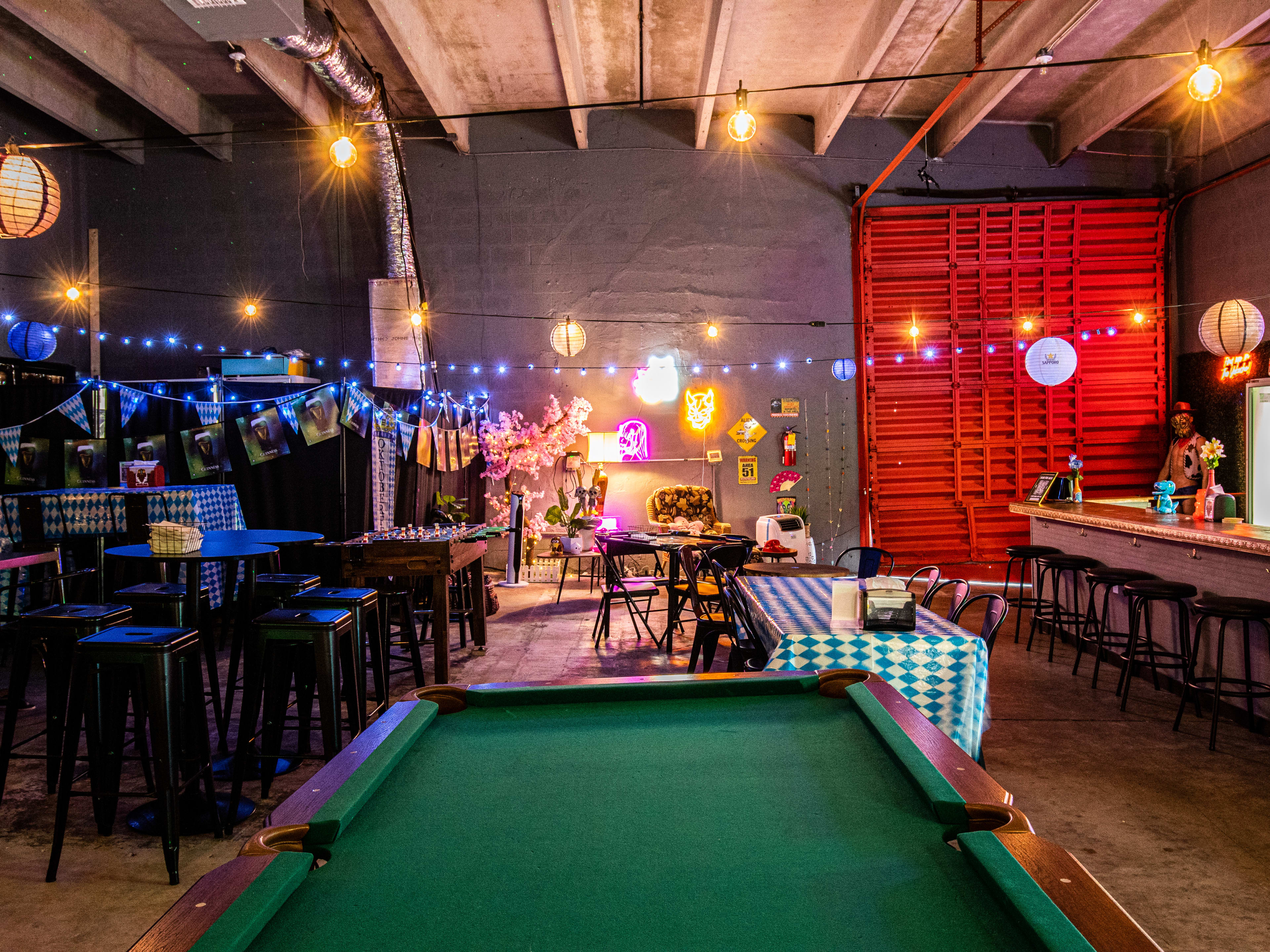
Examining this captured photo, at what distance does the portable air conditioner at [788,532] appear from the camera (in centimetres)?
873

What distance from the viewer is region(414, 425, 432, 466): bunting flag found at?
24.4 ft

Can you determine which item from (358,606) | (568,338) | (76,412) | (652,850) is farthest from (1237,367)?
(76,412)

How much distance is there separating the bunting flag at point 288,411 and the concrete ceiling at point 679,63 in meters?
3.14

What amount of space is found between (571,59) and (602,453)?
160 inches

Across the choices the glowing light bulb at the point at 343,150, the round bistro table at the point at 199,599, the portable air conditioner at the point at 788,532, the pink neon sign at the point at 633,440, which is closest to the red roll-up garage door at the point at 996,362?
the portable air conditioner at the point at 788,532

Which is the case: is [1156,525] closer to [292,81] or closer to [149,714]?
[149,714]

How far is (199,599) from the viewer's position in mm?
3797

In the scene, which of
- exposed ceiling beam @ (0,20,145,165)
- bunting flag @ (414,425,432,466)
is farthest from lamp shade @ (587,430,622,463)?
exposed ceiling beam @ (0,20,145,165)

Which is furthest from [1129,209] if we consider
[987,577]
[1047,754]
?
[1047,754]

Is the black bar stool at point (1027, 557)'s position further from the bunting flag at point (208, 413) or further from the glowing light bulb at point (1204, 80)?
the bunting flag at point (208, 413)

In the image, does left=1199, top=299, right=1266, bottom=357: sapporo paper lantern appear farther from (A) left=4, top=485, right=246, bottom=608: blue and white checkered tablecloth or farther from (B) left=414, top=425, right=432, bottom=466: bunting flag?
(A) left=4, top=485, right=246, bottom=608: blue and white checkered tablecloth

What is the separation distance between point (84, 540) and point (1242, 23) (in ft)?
32.4

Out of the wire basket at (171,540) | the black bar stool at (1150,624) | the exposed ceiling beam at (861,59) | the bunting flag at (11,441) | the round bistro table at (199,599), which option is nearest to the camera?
the round bistro table at (199,599)

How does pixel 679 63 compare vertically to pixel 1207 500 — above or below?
above
